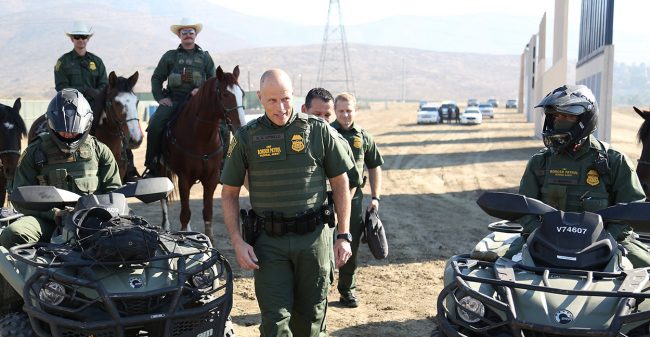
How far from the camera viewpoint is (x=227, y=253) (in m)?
10.0

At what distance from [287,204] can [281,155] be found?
0.31 metres

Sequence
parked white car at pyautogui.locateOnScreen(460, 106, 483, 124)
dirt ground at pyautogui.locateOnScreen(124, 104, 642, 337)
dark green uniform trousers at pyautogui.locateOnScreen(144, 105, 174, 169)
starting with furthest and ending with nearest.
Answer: parked white car at pyautogui.locateOnScreen(460, 106, 483, 124) < dark green uniform trousers at pyautogui.locateOnScreen(144, 105, 174, 169) < dirt ground at pyautogui.locateOnScreen(124, 104, 642, 337)

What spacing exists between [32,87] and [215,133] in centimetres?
14789

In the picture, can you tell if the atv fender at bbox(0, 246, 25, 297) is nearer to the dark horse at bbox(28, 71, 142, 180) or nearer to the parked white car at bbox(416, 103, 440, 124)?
the dark horse at bbox(28, 71, 142, 180)

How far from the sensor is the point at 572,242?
4379 mm

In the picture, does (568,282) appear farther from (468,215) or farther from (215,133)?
(468,215)

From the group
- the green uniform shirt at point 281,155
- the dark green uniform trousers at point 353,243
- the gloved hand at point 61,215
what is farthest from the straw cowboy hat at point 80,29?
the green uniform shirt at point 281,155

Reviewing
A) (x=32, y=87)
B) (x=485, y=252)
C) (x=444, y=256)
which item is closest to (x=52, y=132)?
(x=485, y=252)

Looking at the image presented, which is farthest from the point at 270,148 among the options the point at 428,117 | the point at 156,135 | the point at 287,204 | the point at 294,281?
the point at 428,117

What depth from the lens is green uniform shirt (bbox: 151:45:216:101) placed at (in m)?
11.0

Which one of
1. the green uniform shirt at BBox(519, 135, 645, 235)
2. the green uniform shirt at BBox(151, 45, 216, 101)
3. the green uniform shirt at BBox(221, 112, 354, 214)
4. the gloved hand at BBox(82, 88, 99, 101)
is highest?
the green uniform shirt at BBox(151, 45, 216, 101)

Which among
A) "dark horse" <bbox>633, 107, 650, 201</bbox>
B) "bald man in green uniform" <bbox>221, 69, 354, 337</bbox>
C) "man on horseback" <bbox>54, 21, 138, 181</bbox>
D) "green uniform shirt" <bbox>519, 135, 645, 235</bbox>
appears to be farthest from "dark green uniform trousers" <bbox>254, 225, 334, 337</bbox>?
"man on horseback" <bbox>54, 21, 138, 181</bbox>

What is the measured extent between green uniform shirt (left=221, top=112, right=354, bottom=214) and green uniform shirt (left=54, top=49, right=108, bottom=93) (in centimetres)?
706

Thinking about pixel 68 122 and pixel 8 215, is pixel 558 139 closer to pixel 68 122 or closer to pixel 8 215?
pixel 68 122
